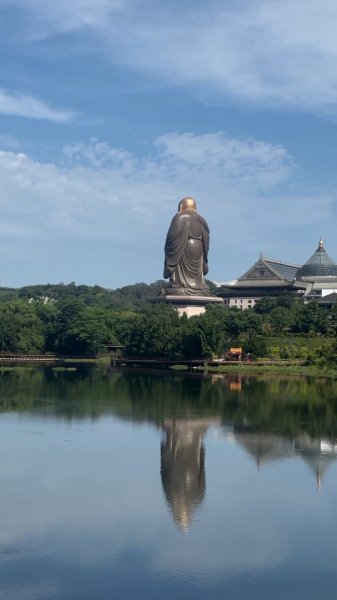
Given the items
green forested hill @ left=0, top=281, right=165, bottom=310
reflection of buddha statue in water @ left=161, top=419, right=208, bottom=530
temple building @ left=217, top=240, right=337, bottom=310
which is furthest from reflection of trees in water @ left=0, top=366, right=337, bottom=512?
green forested hill @ left=0, top=281, right=165, bottom=310

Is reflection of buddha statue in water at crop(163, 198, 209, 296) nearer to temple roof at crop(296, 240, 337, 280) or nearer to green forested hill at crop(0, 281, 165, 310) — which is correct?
temple roof at crop(296, 240, 337, 280)

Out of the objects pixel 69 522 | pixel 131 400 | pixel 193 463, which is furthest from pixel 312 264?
pixel 69 522

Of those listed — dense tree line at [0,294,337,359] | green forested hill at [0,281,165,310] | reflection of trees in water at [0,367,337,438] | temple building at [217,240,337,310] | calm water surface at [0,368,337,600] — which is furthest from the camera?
green forested hill at [0,281,165,310]

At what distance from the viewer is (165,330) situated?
45.6 meters

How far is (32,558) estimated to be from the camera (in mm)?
11688

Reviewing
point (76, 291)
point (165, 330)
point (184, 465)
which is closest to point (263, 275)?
point (165, 330)

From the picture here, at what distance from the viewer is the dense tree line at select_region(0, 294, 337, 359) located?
44062 millimetres

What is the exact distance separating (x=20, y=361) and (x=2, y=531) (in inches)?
1536

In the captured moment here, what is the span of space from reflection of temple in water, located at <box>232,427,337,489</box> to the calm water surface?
5 centimetres

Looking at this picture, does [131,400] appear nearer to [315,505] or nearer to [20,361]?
[315,505]

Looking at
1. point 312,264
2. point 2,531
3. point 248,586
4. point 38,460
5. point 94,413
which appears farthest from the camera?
point 312,264

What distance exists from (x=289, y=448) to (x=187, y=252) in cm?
3650

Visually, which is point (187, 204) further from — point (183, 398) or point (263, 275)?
point (183, 398)

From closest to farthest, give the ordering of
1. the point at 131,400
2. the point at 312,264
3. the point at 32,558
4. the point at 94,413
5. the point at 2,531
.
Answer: the point at 32,558 → the point at 2,531 → the point at 94,413 → the point at 131,400 → the point at 312,264
